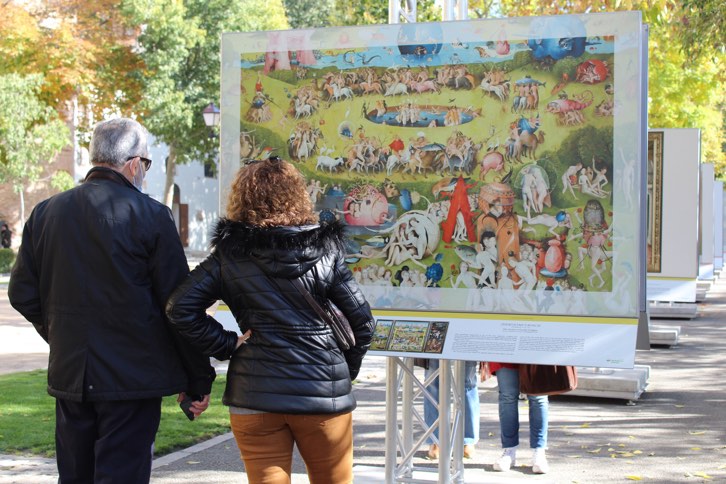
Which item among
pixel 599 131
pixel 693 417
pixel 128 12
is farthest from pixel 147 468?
pixel 128 12

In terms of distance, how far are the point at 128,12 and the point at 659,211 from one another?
23884 mm

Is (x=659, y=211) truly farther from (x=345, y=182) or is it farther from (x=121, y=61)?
(x=121, y=61)

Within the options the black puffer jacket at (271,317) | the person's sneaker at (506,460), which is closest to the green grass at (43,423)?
the person's sneaker at (506,460)

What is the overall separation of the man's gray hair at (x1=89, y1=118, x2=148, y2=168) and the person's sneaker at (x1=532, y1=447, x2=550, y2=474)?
155 inches

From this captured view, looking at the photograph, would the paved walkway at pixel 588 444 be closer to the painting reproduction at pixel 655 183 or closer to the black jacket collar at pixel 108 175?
the painting reproduction at pixel 655 183

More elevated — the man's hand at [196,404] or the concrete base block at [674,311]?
the man's hand at [196,404]

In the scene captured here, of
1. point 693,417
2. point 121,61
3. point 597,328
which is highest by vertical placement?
point 121,61

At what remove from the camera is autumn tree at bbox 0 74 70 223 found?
93.2ft

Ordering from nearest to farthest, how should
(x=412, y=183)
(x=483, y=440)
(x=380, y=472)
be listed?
(x=412, y=183) < (x=380, y=472) < (x=483, y=440)

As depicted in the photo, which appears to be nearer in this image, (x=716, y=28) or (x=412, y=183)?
(x=412, y=183)

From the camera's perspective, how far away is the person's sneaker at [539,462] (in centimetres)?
681

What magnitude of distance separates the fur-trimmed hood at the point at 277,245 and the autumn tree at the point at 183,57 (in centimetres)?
3176

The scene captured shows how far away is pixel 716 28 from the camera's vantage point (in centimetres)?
1438

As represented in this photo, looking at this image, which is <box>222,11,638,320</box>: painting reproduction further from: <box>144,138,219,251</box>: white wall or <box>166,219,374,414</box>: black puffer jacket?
<box>144,138,219,251</box>: white wall
